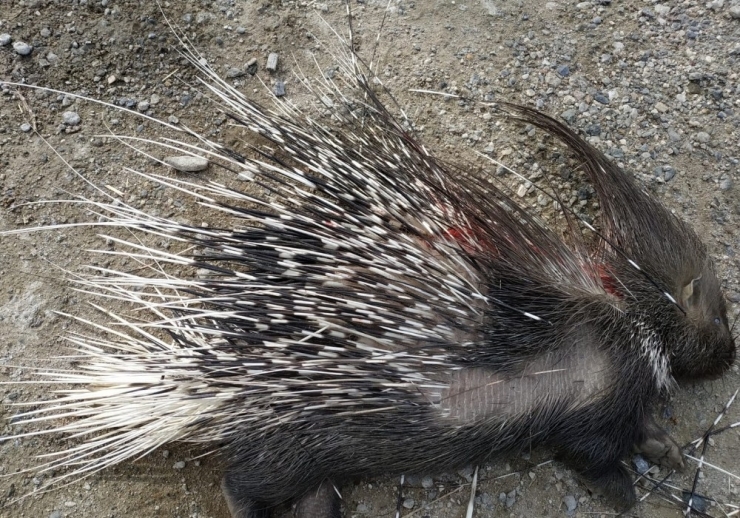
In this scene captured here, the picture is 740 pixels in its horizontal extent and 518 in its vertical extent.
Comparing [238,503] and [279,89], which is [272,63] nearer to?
[279,89]

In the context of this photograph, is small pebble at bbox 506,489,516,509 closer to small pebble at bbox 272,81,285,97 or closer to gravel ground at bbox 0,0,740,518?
gravel ground at bbox 0,0,740,518

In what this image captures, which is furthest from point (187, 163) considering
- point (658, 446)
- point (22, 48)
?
point (658, 446)

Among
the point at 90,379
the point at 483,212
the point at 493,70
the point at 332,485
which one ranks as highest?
the point at 493,70

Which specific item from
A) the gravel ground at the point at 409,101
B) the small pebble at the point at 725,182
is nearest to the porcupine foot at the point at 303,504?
the gravel ground at the point at 409,101

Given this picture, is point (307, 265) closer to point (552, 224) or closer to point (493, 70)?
point (552, 224)

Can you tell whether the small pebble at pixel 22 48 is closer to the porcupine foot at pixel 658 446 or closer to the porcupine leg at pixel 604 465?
the porcupine leg at pixel 604 465

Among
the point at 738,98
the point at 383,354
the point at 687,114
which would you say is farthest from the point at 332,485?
the point at 738,98
